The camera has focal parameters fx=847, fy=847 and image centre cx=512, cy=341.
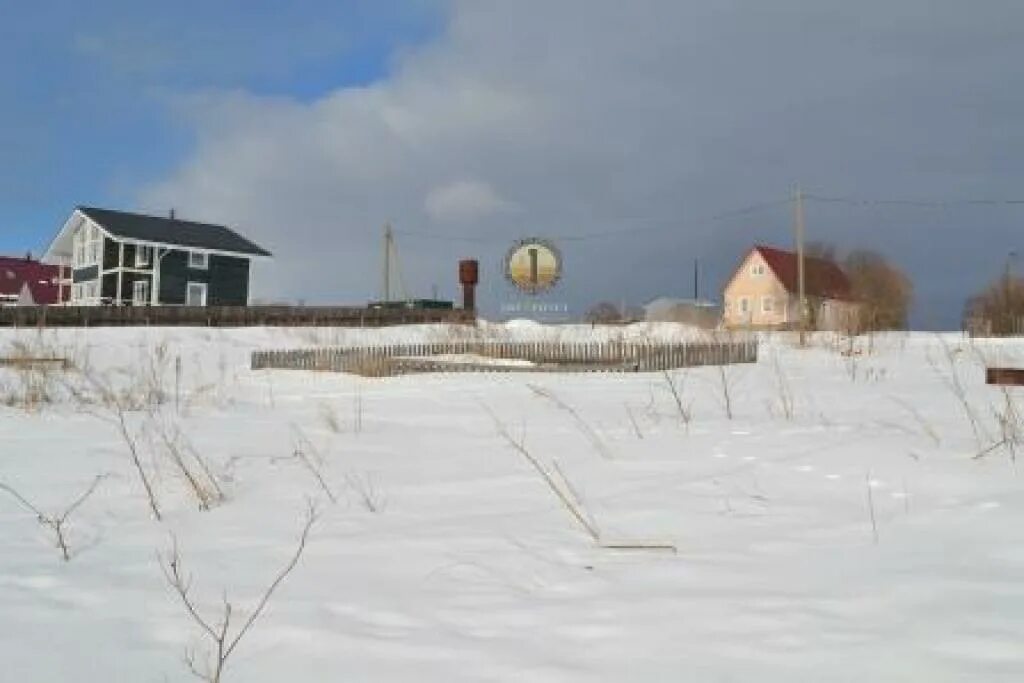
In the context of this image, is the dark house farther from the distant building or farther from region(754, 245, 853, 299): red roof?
region(754, 245, 853, 299): red roof

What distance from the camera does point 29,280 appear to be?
56219 mm

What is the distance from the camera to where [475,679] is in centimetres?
200

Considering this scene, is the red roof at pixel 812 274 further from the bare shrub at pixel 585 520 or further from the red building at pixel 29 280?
the bare shrub at pixel 585 520

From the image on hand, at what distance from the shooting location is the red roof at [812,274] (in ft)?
182

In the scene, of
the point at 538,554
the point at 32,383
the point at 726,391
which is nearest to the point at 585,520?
the point at 538,554

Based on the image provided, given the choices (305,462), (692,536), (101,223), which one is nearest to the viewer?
(692,536)

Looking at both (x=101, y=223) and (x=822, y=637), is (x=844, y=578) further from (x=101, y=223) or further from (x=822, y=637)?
(x=101, y=223)

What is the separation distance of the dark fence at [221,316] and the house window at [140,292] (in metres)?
12.3

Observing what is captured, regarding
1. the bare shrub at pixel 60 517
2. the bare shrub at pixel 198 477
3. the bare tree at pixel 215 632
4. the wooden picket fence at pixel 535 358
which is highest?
the wooden picket fence at pixel 535 358

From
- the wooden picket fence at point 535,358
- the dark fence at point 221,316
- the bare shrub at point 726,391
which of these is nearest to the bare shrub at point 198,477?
the bare shrub at point 726,391

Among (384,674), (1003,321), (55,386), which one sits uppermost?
(1003,321)

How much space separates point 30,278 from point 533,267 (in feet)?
142

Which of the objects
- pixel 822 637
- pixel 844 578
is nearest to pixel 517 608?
pixel 822 637

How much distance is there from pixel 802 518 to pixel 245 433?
4247 mm
